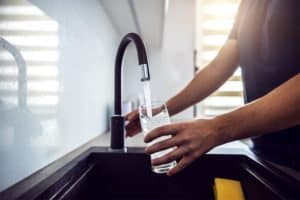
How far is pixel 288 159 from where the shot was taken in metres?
0.65

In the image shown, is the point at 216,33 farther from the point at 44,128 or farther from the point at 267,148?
the point at 44,128

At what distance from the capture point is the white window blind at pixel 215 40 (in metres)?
2.42

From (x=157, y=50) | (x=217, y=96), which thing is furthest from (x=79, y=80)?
(x=217, y=96)

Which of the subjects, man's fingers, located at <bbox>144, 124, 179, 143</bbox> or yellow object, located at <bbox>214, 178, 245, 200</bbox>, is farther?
yellow object, located at <bbox>214, 178, 245, 200</bbox>

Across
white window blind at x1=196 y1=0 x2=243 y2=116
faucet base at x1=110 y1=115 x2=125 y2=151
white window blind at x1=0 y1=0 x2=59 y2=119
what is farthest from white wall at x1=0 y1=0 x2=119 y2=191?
white window blind at x1=196 y1=0 x2=243 y2=116

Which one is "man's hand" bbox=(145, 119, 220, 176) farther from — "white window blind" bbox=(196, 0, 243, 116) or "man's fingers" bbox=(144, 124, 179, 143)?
"white window blind" bbox=(196, 0, 243, 116)

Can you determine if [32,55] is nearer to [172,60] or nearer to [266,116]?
[266,116]

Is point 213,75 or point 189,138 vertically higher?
point 213,75

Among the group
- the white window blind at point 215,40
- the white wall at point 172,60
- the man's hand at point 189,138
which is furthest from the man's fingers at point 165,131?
the white window blind at point 215,40

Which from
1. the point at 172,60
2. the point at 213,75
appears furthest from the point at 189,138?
the point at 172,60

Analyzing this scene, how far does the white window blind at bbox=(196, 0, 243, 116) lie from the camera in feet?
7.95

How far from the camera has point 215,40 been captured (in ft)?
8.14

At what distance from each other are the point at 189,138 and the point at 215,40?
7.11ft

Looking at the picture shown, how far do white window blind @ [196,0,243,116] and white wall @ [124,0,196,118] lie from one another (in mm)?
146
